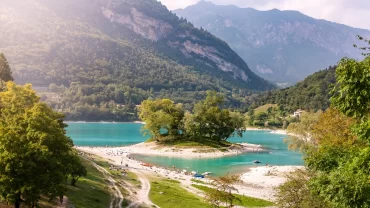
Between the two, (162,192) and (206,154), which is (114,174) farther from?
(206,154)

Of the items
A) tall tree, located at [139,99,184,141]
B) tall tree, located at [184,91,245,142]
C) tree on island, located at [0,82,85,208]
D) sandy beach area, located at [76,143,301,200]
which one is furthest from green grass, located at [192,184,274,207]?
tall tree, located at [139,99,184,141]

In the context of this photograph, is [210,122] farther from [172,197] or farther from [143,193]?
[172,197]

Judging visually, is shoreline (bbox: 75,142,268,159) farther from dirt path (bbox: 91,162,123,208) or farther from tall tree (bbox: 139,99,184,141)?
dirt path (bbox: 91,162,123,208)

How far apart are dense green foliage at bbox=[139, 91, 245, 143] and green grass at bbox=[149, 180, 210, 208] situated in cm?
5851

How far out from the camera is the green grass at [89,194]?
42031mm

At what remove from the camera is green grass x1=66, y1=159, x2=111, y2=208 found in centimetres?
4203

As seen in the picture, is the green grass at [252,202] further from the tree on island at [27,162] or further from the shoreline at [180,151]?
the shoreline at [180,151]

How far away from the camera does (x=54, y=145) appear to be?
35.7 meters

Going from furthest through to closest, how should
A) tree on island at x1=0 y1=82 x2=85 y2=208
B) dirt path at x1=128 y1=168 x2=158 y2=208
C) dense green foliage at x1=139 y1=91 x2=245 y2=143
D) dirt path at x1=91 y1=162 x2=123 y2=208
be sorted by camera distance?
dense green foliage at x1=139 y1=91 x2=245 y2=143 → dirt path at x1=128 y1=168 x2=158 y2=208 → dirt path at x1=91 y1=162 x2=123 y2=208 → tree on island at x1=0 y1=82 x2=85 y2=208

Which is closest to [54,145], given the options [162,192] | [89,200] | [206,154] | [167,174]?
[89,200]

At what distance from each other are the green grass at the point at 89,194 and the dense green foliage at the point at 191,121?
6544cm

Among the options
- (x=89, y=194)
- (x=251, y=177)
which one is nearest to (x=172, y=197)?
(x=89, y=194)

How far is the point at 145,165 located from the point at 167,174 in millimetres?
14008

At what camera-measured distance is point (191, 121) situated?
122750 mm
